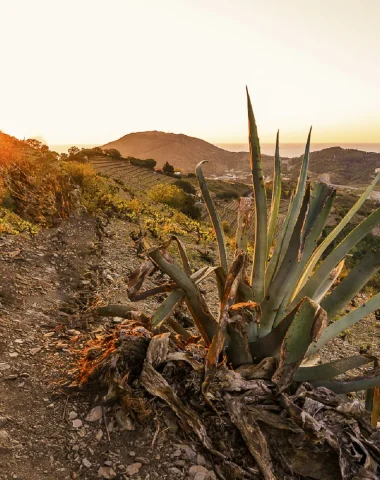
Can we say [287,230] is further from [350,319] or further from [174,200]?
[174,200]

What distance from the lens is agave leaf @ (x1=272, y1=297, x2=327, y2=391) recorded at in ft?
5.68

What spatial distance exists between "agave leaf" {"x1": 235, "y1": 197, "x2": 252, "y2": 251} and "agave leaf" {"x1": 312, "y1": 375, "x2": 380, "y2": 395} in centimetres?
92

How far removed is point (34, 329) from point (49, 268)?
1337 mm

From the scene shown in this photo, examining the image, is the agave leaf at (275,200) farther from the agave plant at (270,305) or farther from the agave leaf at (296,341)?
the agave leaf at (296,341)

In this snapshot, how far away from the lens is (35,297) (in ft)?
10.9

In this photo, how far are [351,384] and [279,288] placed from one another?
0.64 metres

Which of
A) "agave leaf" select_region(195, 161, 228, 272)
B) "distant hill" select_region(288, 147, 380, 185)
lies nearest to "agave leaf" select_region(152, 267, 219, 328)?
"agave leaf" select_region(195, 161, 228, 272)

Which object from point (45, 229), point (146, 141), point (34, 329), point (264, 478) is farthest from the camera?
point (146, 141)

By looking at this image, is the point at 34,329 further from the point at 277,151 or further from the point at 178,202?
the point at 178,202

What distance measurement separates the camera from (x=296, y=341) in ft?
5.98

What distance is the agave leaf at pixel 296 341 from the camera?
173cm

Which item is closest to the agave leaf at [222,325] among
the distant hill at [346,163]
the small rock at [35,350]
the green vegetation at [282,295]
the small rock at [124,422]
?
the green vegetation at [282,295]

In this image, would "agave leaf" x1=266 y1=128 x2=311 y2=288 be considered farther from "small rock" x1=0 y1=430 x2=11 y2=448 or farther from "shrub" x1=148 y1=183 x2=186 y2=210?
"shrub" x1=148 y1=183 x2=186 y2=210

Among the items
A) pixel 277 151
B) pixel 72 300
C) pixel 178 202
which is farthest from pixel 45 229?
pixel 178 202
